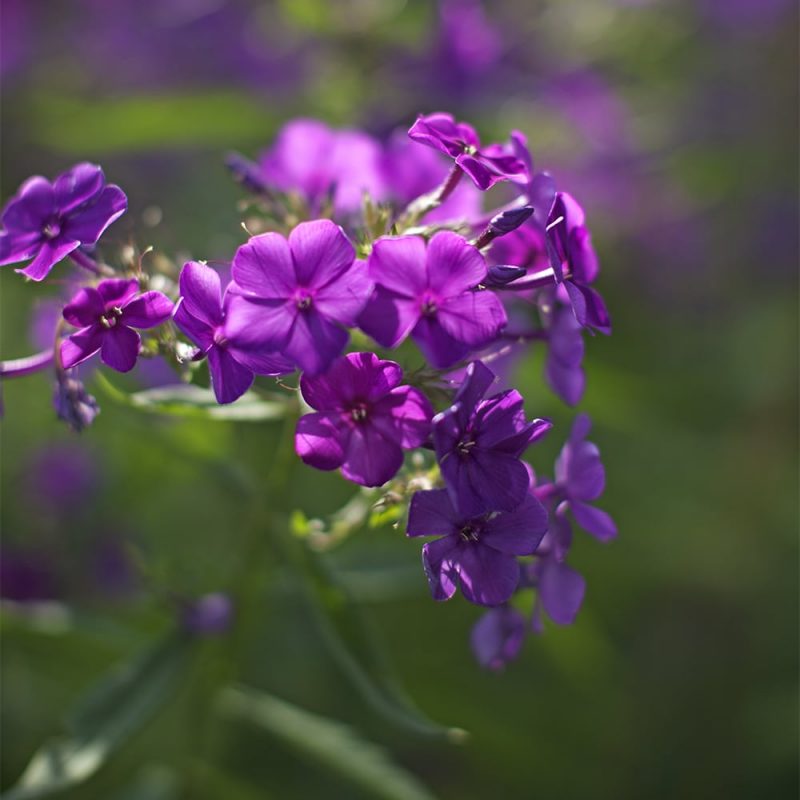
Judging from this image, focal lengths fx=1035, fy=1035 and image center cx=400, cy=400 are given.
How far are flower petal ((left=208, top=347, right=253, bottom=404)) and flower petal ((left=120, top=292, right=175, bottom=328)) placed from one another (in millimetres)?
98

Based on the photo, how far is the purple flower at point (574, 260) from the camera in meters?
1.63

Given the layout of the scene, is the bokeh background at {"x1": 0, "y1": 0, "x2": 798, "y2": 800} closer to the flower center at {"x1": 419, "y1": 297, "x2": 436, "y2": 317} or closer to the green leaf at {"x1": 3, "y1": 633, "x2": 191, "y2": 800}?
the green leaf at {"x1": 3, "y1": 633, "x2": 191, "y2": 800}

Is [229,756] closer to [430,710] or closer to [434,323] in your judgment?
[430,710]

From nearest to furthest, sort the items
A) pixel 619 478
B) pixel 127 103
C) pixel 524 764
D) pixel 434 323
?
pixel 434 323 → pixel 524 764 → pixel 127 103 → pixel 619 478

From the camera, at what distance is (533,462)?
12.3ft

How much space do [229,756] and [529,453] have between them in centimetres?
147

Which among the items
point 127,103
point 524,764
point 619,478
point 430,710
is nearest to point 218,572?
point 430,710

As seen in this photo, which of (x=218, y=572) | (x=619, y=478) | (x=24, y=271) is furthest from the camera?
(x=619, y=478)

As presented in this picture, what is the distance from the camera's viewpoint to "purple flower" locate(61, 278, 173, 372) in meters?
1.62

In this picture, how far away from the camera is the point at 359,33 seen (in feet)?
11.9

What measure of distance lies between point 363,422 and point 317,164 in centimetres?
98

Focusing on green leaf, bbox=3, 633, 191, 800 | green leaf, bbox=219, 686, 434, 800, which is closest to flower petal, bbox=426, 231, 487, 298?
green leaf, bbox=3, 633, 191, 800

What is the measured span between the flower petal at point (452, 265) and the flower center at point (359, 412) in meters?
0.21

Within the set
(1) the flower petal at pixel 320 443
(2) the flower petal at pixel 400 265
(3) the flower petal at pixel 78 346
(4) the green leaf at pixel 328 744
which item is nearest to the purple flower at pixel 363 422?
(1) the flower petal at pixel 320 443
